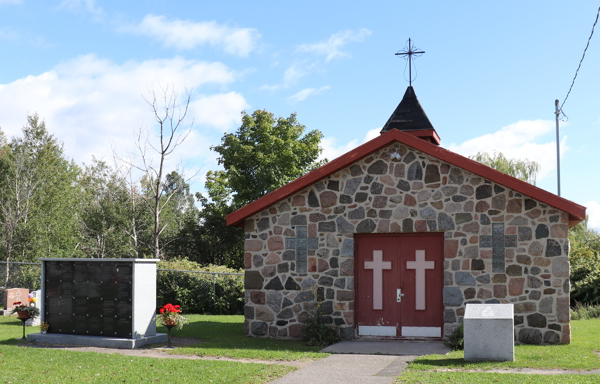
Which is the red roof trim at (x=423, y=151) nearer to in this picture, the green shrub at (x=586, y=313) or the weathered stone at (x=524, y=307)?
the weathered stone at (x=524, y=307)

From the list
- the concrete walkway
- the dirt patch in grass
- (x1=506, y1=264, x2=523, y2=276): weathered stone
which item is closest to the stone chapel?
(x1=506, y1=264, x2=523, y2=276): weathered stone

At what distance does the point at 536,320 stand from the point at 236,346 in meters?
6.34

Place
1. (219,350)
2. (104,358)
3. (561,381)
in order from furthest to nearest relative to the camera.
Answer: (219,350) → (104,358) → (561,381)

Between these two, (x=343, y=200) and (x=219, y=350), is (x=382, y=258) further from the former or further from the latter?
(x=219, y=350)

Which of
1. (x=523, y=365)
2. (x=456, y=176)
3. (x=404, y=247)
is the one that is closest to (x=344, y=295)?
(x=404, y=247)

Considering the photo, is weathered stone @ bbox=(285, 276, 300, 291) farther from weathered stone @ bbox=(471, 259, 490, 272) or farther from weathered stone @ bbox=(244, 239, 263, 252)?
weathered stone @ bbox=(471, 259, 490, 272)

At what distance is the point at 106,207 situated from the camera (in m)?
37.6

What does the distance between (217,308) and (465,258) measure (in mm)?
11000

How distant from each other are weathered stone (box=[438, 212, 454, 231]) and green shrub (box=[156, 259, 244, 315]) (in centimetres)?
1006

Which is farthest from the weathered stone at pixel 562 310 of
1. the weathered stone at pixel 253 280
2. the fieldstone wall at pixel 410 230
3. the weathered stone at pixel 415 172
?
the weathered stone at pixel 253 280

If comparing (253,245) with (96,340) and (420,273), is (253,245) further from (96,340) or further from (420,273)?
(96,340)

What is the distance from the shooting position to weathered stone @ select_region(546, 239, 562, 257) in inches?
512

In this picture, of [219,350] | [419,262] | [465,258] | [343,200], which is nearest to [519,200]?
[465,258]

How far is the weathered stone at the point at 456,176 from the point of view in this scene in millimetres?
13594
